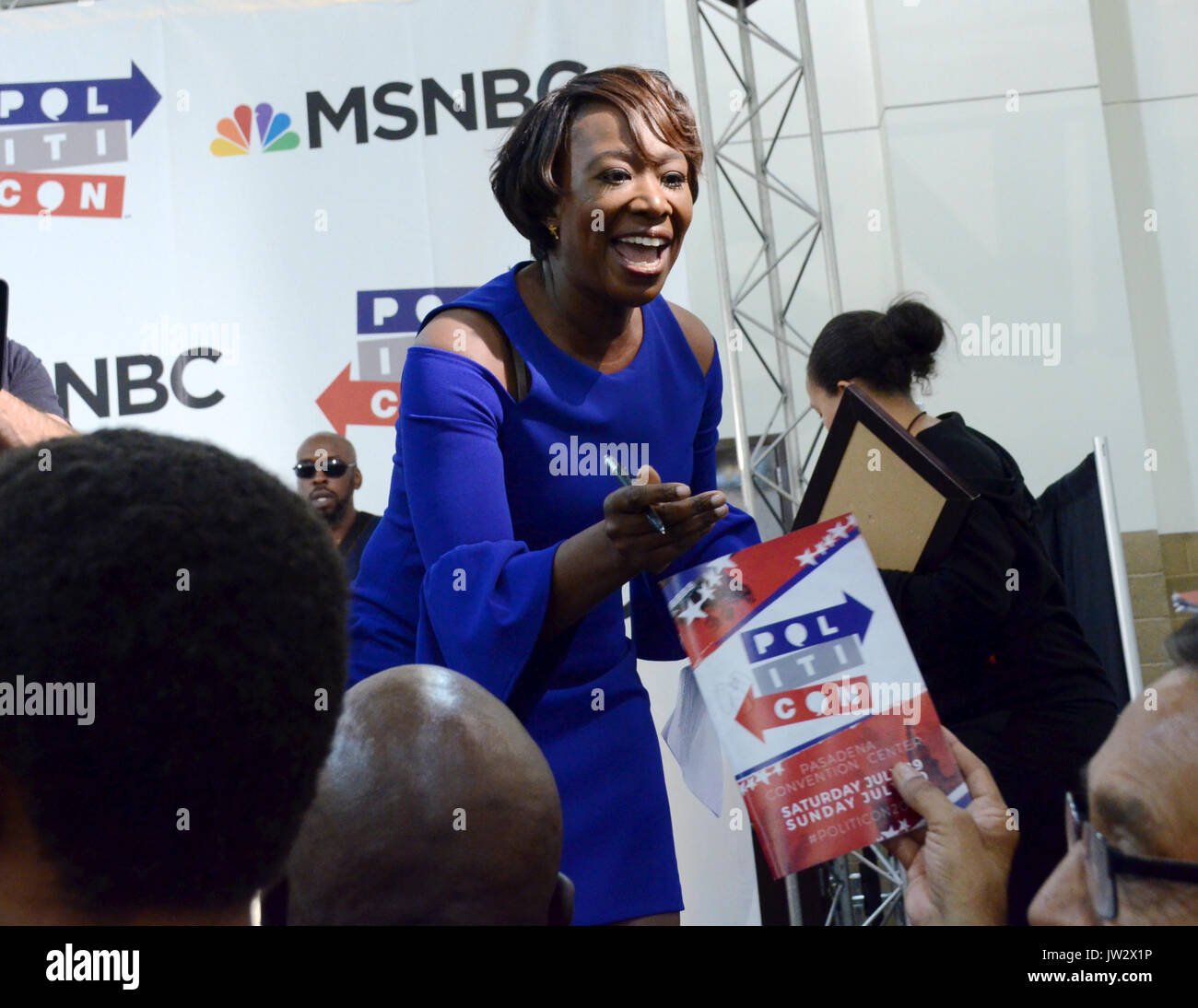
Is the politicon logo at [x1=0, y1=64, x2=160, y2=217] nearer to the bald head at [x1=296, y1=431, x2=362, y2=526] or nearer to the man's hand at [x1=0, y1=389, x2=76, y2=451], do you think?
the bald head at [x1=296, y1=431, x2=362, y2=526]

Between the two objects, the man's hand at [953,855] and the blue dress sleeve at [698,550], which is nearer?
the man's hand at [953,855]

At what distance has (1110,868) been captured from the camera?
2.56ft

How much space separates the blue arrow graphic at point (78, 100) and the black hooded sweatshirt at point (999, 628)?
3.58 m

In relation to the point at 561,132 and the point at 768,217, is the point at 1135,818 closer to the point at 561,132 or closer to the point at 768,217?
the point at 561,132

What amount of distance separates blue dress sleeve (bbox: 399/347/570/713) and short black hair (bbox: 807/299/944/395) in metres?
1.51

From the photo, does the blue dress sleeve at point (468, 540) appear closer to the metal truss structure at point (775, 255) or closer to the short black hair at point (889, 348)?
the short black hair at point (889, 348)

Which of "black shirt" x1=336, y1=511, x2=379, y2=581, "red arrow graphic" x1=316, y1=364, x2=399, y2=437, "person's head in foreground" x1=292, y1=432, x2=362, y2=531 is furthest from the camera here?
"red arrow graphic" x1=316, y1=364, x2=399, y2=437

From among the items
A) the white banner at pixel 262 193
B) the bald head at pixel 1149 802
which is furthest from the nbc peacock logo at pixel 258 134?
the bald head at pixel 1149 802

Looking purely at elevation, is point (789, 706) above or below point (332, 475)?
below

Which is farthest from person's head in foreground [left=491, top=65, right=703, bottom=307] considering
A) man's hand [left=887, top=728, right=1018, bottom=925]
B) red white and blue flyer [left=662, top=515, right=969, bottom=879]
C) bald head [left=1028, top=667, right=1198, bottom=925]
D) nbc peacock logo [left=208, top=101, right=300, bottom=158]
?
nbc peacock logo [left=208, top=101, right=300, bottom=158]

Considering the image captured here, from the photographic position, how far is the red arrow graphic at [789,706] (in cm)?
97

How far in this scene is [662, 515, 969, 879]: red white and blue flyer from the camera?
962 millimetres

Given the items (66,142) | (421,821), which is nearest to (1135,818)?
(421,821)

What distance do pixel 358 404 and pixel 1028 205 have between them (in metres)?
3.44
